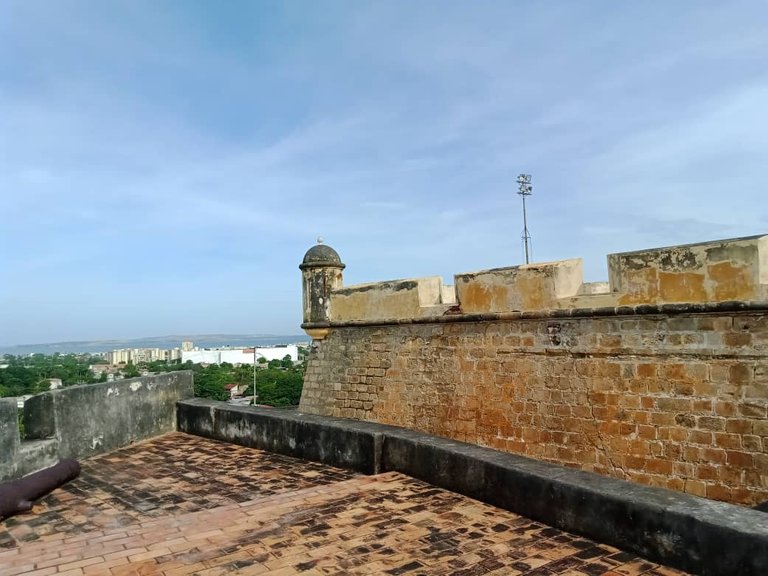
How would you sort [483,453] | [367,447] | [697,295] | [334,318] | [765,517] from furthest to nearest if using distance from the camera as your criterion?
1. [334,318]
2. [697,295]
3. [367,447]
4. [483,453]
5. [765,517]

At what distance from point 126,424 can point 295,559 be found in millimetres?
4510

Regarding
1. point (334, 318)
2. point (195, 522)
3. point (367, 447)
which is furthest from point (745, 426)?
point (334, 318)

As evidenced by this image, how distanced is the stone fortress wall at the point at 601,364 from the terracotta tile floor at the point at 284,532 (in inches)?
134

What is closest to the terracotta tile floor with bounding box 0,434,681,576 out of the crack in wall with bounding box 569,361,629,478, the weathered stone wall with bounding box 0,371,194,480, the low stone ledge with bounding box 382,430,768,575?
the low stone ledge with bounding box 382,430,768,575

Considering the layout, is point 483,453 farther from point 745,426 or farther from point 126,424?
point 126,424

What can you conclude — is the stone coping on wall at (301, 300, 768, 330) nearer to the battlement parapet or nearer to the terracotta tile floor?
the battlement parapet

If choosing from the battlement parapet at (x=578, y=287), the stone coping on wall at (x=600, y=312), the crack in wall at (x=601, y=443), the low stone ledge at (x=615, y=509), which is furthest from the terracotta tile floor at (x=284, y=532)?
the battlement parapet at (x=578, y=287)

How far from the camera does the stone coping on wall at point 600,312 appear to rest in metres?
5.86

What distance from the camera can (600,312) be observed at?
22.9 feet

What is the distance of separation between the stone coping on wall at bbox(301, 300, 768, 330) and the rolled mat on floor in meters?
5.47

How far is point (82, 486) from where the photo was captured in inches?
200

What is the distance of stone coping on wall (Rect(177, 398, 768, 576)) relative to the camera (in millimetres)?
2648

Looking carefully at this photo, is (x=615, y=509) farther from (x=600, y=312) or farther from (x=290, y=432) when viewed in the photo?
(x=600, y=312)

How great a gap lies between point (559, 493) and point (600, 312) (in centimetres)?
403
